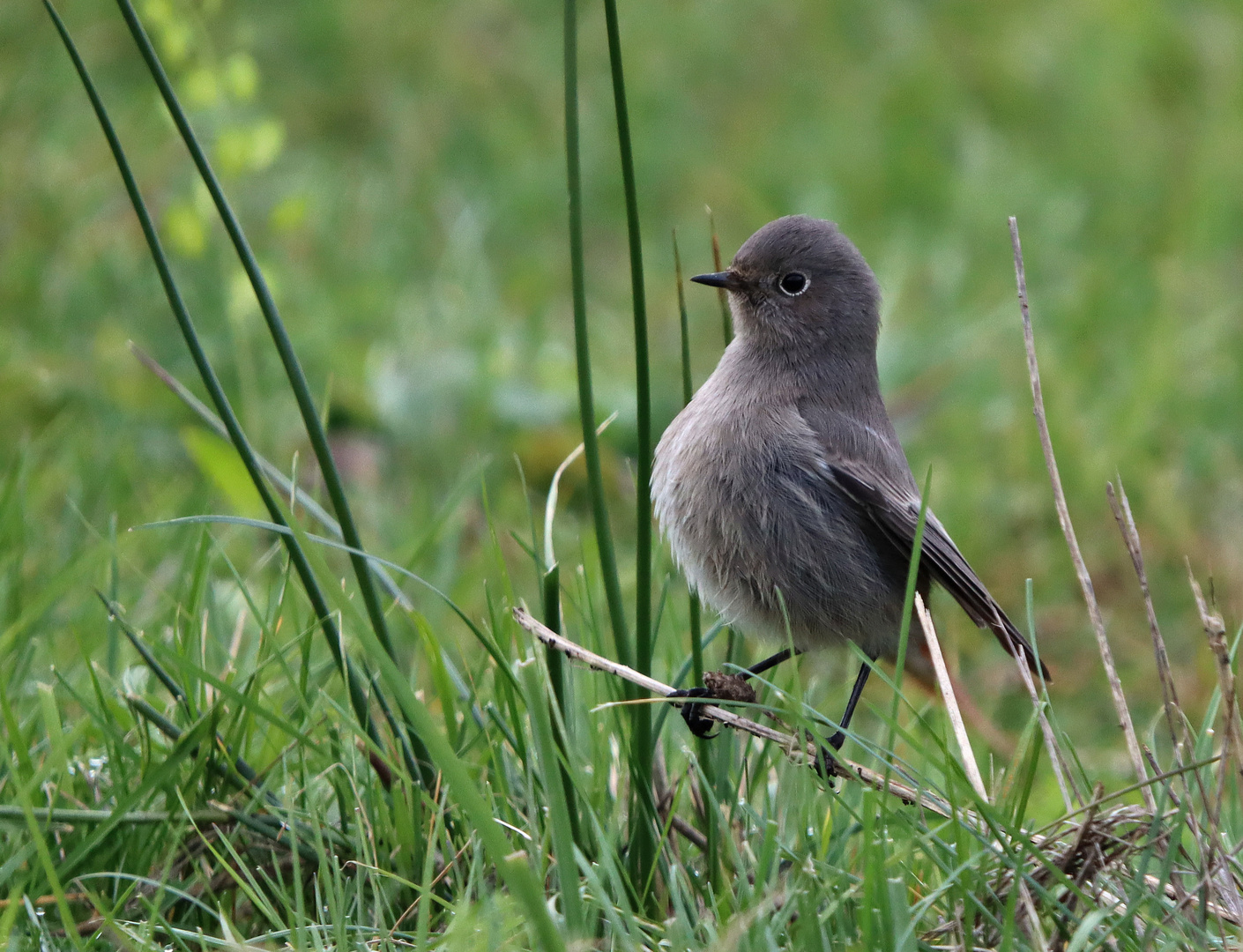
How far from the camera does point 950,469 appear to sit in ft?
17.3

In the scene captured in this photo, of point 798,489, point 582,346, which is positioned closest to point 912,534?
point 798,489

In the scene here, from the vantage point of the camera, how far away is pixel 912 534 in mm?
3049

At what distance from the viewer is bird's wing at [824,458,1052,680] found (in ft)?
9.70

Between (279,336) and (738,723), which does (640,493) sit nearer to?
(738,723)

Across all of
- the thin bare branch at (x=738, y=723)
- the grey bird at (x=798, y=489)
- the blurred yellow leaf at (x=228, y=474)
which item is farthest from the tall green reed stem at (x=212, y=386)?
the blurred yellow leaf at (x=228, y=474)

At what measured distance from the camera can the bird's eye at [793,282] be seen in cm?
344

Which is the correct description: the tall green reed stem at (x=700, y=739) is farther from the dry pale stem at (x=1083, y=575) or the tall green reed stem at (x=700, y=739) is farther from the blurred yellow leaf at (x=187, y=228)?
the blurred yellow leaf at (x=187, y=228)

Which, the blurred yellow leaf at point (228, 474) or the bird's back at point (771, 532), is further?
the blurred yellow leaf at point (228, 474)

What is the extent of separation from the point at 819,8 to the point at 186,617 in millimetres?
7314

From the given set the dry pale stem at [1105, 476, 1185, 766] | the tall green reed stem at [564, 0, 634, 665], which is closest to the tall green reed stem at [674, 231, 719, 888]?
the tall green reed stem at [564, 0, 634, 665]

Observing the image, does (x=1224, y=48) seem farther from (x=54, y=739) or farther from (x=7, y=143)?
(x=54, y=739)

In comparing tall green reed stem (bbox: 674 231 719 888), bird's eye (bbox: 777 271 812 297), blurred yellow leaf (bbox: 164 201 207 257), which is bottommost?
tall green reed stem (bbox: 674 231 719 888)

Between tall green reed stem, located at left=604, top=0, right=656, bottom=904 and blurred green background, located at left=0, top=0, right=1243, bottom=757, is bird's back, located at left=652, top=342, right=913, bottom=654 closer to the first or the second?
blurred green background, located at left=0, top=0, right=1243, bottom=757

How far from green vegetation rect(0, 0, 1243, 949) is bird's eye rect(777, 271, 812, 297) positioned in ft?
1.97
